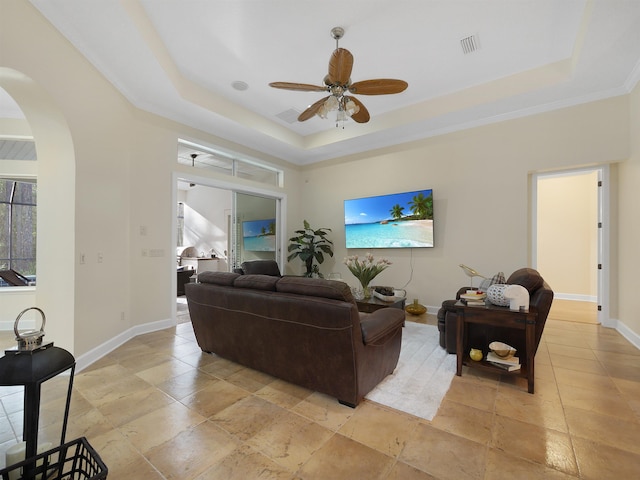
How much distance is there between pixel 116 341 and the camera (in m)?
3.37

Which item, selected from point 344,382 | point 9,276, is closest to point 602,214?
point 344,382

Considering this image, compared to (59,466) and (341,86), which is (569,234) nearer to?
(341,86)

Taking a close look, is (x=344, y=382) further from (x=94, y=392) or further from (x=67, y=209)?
(x=67, y=209)

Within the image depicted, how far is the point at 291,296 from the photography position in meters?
2.18

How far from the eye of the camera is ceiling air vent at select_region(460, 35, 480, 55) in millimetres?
3137

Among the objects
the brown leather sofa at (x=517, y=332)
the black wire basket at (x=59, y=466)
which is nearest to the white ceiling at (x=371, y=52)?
the brown leather sofa at (x=517, y=332)

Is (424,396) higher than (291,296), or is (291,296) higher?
(291,296)

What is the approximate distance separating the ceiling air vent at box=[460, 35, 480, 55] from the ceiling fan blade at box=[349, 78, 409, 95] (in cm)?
101

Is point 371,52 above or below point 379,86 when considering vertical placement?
above

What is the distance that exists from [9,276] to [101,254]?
2.64 metres

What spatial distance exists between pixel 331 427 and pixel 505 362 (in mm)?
1558

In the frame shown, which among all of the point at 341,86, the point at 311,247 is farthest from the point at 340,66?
the point at 311,247

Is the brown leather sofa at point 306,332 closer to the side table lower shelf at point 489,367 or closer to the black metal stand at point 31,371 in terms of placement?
the side table lower shelf at point 489,367

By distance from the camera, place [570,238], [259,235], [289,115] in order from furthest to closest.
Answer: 1. [259,235]
2. [570,238]
3. [289,115]
